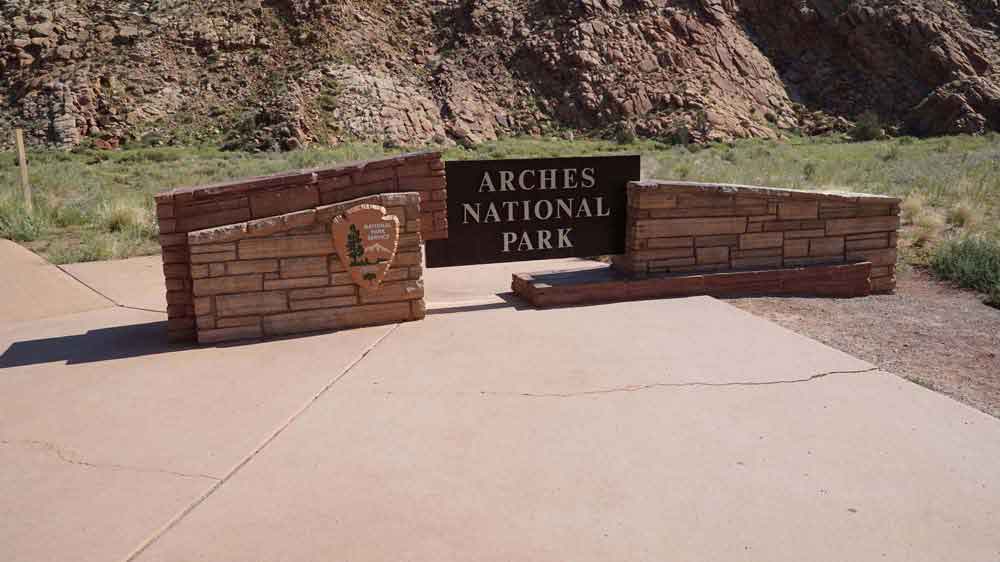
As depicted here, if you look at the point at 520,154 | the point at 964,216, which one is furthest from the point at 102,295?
the point at 520,154

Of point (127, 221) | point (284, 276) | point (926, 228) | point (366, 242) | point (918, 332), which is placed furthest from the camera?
point (127, 221)

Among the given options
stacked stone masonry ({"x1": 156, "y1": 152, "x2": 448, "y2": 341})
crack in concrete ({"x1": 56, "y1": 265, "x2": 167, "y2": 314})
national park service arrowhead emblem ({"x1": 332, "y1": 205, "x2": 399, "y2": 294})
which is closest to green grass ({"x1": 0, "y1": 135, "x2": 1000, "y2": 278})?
crack in concrete ({"x1": 56, "y1": 265, "x2": 167, "y2": 314})

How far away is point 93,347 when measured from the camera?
21.5 ft

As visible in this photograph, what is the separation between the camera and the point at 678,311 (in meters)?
7.20

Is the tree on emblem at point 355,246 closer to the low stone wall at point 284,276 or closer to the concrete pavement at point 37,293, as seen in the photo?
the low stone wall at point 284,276

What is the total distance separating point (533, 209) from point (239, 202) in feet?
8.55

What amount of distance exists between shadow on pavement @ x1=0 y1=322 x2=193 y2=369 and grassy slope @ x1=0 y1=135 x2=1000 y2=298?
4.93m

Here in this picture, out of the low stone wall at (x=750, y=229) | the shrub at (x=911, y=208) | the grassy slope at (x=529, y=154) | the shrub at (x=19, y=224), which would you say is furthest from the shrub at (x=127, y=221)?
the shrub at (x=911, y=208)

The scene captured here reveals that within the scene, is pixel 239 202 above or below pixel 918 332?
above

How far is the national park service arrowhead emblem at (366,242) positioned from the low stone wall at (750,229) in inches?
92.9

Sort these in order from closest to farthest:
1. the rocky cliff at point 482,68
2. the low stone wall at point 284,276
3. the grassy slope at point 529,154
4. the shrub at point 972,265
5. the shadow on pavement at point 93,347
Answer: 1. the shadow on pavement at point 93,347
2. the low stone wall at point 284,276
3. the shrub at point 972,265
4. the grassy slope at point 529,154
5. the rocky cliff at point 482,68

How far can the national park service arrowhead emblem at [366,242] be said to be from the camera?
258 inches

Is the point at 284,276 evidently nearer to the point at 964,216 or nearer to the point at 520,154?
the point at 964,216

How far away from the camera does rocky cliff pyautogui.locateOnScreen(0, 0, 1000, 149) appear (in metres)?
34.3
